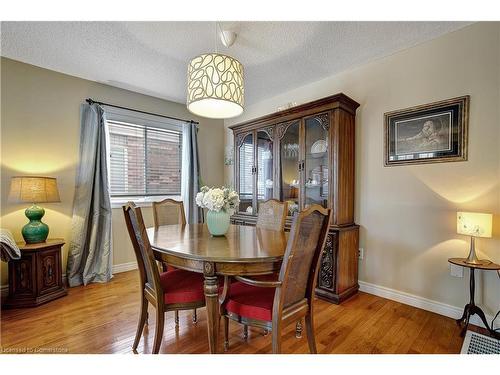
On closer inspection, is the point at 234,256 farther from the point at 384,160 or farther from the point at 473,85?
the point at 473,85

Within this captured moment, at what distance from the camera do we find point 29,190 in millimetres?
2283

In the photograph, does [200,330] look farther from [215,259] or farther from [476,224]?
[476,224]

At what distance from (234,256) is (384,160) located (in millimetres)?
1951

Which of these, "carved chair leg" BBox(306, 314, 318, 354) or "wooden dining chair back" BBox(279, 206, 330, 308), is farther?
"carved chair leg" BBox(306, 314, 318, 354)

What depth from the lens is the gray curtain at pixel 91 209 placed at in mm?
2816

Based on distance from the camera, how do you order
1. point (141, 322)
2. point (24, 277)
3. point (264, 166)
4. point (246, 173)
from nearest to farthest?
point (141, 322) < point (24, 277) < point (264, 166) < point (246, 173)

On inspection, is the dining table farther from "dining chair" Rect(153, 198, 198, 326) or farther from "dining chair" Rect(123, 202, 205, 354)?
"dining chair" Rect(153, 198, 198, 326)

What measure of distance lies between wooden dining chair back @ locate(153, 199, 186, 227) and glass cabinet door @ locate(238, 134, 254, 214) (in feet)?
3.22

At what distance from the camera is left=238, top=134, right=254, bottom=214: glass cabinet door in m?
3.29

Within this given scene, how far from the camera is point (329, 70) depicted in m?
2.74

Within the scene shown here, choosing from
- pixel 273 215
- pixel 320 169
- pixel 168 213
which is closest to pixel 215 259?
→ pixel 273 215

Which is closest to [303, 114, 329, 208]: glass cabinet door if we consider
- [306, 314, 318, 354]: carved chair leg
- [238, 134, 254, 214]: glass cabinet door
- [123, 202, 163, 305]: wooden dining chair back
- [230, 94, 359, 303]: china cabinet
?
[230, 94, 359, 303]: china cabinet

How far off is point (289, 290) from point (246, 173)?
220 centimetres
